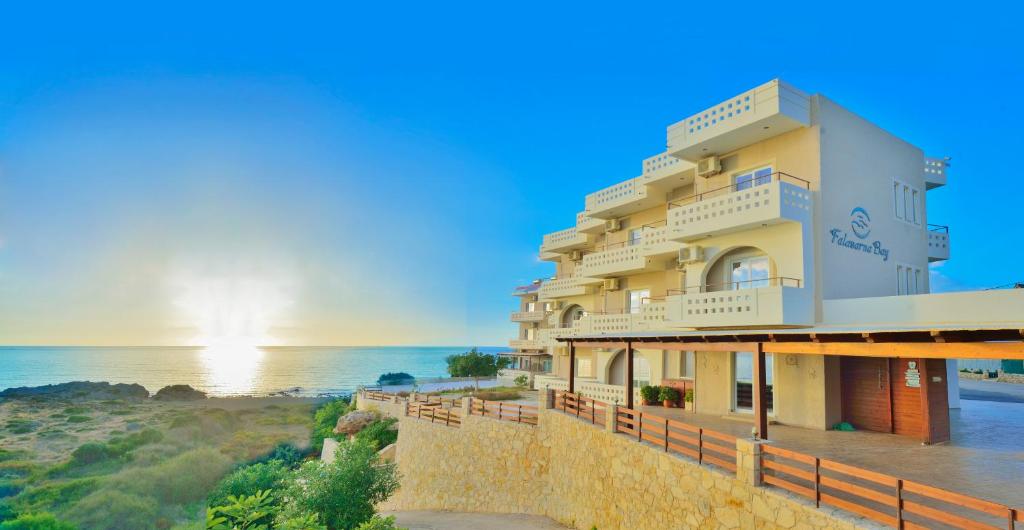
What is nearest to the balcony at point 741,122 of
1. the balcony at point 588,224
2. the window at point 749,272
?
the window at point 749,272

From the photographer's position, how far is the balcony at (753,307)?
14.3 m

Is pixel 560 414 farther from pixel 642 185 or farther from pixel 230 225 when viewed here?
pixel 230 225

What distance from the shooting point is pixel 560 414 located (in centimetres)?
1583

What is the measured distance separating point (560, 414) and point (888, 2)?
20.6 meters

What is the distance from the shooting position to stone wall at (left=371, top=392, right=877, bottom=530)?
26.8 ft

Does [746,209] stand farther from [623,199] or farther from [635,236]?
[635,236]

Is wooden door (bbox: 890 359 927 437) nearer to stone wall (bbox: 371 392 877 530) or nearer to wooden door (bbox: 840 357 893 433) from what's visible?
wooden door (bbox: 840 357 893 433)

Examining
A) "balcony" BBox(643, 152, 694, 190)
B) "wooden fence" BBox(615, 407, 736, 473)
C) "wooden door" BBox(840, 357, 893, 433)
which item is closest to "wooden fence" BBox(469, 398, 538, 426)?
"wooden fence" BBox(615, 407, 736, 473)

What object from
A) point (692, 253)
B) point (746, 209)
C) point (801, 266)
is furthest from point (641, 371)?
point (746, 209)

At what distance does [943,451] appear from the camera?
11.3 metres

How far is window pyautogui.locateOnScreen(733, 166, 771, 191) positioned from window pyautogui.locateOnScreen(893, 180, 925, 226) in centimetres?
489

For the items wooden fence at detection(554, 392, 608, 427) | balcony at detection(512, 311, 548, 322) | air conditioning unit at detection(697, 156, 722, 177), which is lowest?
wooden fence at detection(554, 392, 608, 427)

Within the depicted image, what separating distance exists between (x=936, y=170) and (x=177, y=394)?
270 feet

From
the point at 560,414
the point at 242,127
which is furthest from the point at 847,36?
the point at 242,127
